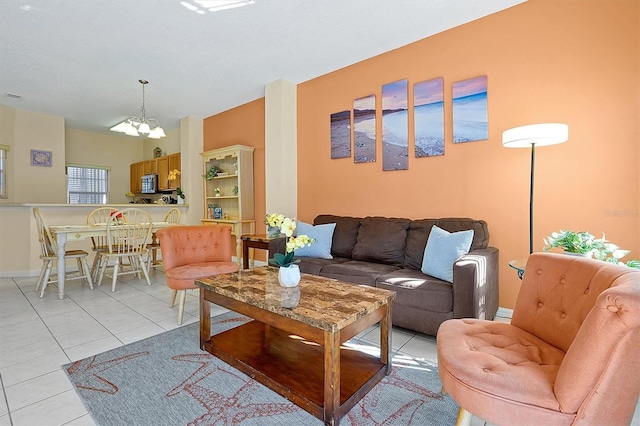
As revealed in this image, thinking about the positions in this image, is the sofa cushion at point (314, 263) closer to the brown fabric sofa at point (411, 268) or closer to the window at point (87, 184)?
the brown fabric sofa at point (411, 268)

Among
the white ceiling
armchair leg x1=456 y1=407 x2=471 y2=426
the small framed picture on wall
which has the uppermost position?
the white ceiling

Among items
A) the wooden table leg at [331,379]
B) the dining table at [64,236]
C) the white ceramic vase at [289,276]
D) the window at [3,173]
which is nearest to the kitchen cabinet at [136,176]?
the window at [3,173]

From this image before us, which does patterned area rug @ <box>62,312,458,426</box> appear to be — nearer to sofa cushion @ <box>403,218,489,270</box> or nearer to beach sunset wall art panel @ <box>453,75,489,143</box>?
sofa cushion @ <box>403,218,489,270</box>

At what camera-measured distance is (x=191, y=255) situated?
10.1 ft

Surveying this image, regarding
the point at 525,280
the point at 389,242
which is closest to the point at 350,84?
the point at 389,242

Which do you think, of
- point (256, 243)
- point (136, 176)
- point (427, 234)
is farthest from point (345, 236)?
point (136, 176)

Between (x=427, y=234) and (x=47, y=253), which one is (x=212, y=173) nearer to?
(x=47, y=253)

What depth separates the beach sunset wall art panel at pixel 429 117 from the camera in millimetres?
3146

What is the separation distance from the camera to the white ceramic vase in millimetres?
1957

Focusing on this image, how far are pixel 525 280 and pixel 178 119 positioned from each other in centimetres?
634

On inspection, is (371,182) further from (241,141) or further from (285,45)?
(241,141)

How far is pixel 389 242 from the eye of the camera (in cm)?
304

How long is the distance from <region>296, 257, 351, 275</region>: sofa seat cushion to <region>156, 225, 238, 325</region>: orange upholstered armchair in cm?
66

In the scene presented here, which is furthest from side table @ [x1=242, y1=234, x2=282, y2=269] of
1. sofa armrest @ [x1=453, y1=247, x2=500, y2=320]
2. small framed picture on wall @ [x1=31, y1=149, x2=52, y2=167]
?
small framed picture on wall @ [x1=31, y1=149, x2=52, y2=167]
